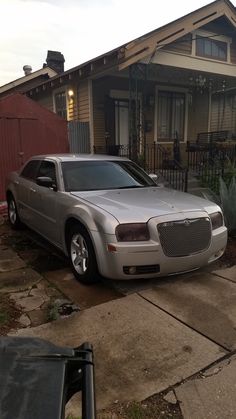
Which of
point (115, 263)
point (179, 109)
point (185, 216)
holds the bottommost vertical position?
point (115, 263)

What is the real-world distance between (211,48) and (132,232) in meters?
10.7

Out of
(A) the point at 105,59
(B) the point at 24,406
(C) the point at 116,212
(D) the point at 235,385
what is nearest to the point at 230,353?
(D) the point at 235,385

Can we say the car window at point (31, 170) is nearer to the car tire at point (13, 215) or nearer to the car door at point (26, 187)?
the car door at point (26, 187)

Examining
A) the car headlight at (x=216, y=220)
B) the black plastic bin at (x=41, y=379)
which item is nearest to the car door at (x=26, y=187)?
the car headlight at (x=216, y=220)

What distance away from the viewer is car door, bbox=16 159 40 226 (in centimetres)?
614

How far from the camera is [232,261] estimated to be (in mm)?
5223

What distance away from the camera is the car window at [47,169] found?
5.41m

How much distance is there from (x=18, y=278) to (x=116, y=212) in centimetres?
161

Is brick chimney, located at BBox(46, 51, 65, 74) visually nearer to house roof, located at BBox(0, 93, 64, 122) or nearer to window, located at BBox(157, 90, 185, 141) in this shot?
window, located at BBox(157, 90, 185, 141)

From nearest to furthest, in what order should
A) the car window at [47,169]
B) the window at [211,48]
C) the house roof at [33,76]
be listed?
the car window at [47,169]
the window at [211,48]
the house roof at [33,76]

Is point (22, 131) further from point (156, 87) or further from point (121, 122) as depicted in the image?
point (156, 87)

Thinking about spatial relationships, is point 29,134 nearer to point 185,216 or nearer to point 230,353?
point 185,216

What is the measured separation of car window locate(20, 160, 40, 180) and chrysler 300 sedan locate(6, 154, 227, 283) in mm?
575

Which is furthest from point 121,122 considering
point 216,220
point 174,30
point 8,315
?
point 8,315
